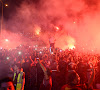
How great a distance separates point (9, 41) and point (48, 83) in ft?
95.1

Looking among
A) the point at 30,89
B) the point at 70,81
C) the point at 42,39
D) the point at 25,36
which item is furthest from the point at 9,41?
the point at 70,81

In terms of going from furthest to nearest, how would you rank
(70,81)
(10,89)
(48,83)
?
1. (48,83)
2. (70,81)
3. (10,89)

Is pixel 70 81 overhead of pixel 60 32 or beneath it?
beneath

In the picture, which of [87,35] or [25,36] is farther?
[25,36]

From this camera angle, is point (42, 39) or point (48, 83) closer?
point (48, 83)

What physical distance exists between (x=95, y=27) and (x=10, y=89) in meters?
23.5

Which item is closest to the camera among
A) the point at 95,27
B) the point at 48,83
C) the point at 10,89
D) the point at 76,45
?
the point at 10,89

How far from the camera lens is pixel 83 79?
5.37 m

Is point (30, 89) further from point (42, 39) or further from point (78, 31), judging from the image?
point (42, 39)

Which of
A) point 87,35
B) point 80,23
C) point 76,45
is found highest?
point 80,23

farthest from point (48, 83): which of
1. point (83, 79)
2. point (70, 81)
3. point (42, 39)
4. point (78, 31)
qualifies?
point (42, 39)

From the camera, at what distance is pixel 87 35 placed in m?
26.0

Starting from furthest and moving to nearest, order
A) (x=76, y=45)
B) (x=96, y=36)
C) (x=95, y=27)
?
(x=76, y=45) → (x=96, y=36) → (x=95, y=27)

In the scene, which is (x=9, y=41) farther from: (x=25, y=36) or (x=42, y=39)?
(x=42, y=39)
